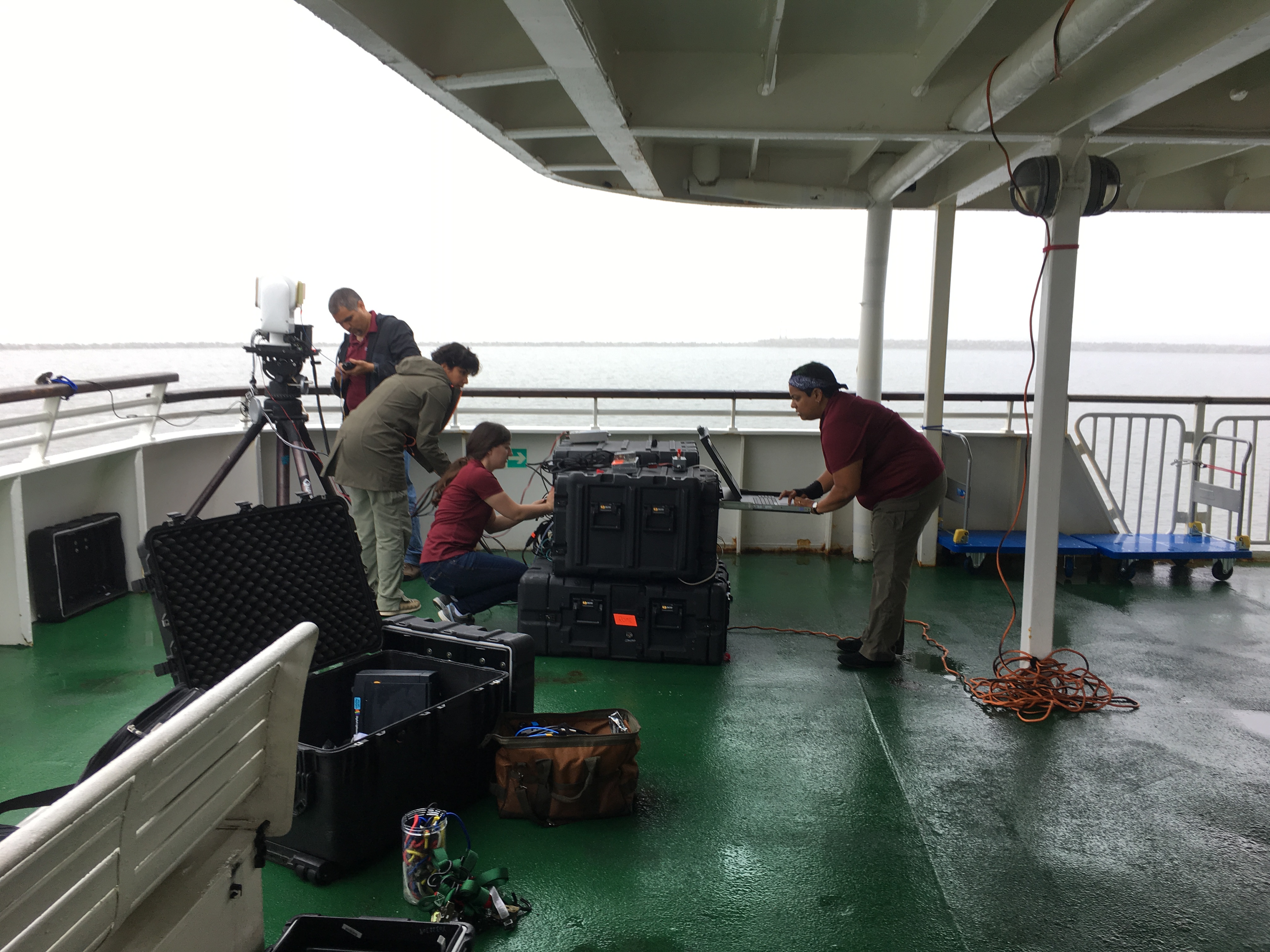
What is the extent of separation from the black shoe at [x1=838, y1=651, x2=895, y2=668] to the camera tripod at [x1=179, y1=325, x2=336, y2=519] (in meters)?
2.76

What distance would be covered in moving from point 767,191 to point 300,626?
205 inches

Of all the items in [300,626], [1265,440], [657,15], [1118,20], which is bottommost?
[1265,440]

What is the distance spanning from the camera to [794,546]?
6.64m

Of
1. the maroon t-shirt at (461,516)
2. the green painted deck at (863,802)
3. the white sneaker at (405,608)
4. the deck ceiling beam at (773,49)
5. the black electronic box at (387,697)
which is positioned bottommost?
the green painted deck at (863,802)

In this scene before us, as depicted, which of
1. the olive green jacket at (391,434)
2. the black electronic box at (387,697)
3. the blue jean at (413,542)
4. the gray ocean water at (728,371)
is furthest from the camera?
the gray ocean water at (728,371)

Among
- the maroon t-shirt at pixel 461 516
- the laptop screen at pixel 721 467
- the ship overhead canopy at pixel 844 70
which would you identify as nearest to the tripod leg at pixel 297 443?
the maroon t-shirt at pixel 461 516

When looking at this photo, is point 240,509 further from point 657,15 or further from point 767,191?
point 767,191

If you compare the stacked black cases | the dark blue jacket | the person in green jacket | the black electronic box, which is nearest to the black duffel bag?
the black electronic box

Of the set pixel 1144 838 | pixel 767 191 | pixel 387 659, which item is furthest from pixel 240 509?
pixel 767 191

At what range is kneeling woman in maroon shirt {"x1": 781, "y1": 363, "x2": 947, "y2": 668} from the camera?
4094mm

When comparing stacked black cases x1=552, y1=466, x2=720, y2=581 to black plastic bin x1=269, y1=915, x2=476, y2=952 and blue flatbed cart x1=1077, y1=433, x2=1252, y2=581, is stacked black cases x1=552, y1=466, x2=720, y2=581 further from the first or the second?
blue flatbed cart x1=1077, y1=433, x2=1252, y2=581

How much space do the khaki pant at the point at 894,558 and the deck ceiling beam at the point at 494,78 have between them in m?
2.58

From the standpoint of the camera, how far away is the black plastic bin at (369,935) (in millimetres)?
1788

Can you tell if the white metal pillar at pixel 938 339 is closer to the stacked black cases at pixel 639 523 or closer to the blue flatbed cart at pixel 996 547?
the blue flatbed cart at pixel 996 547
